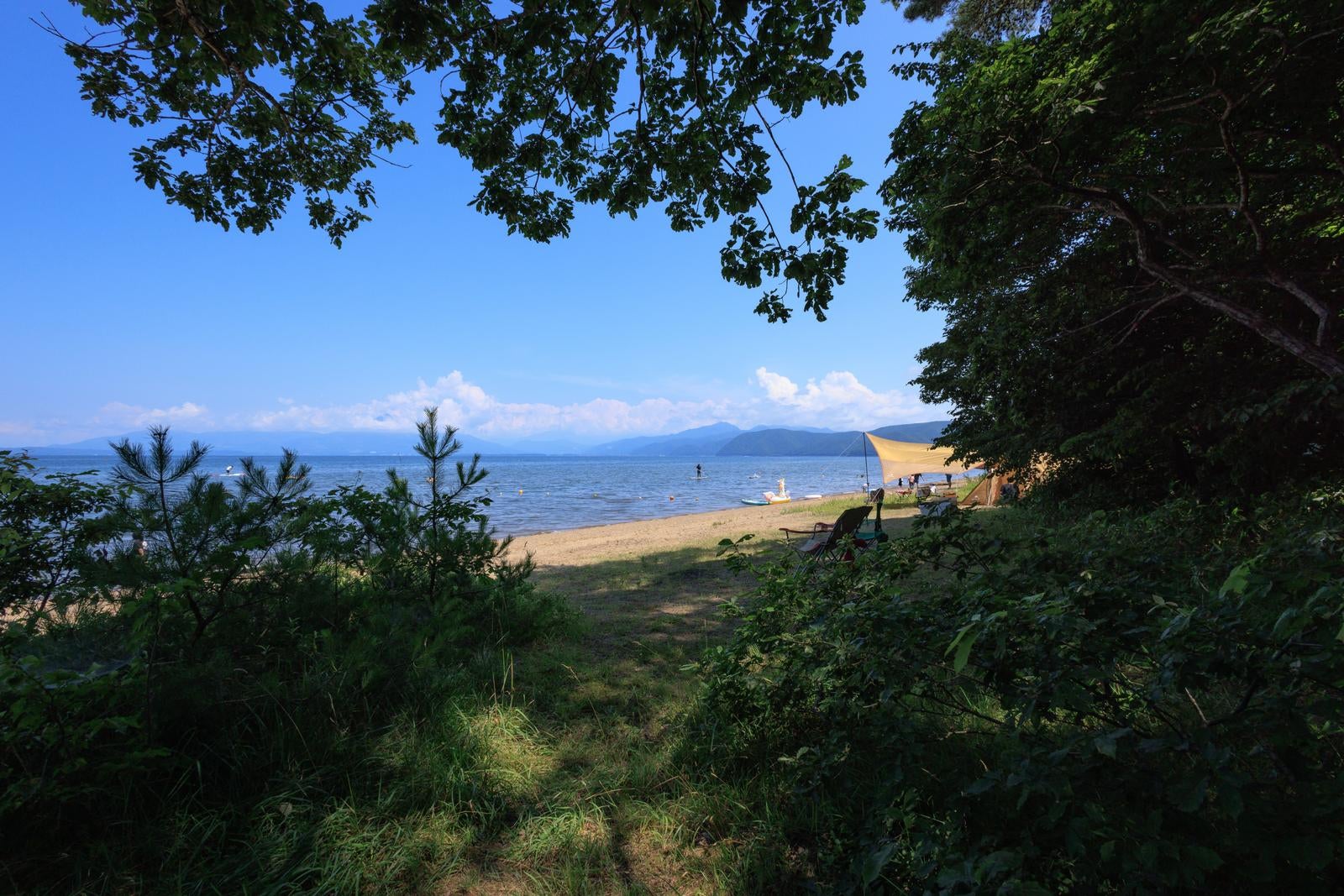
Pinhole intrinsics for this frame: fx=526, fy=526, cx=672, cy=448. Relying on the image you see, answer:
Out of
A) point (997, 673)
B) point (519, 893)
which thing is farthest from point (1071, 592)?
point (519, 893)

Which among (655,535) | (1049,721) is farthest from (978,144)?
(655,535)

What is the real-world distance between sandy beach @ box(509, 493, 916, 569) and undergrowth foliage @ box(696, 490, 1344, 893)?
6693mm

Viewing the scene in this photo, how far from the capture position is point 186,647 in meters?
2.40

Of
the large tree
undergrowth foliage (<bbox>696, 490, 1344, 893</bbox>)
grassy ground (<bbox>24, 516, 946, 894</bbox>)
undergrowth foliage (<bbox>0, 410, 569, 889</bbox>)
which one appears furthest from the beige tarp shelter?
undergrowth foliage (<bbox>0, 410, 569, 889</bbox>)

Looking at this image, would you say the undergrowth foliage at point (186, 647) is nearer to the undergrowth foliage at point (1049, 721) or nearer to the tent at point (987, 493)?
the undergrowth foliage at point (1049, 721)

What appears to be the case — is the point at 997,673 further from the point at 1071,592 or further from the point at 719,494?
the point at 719,494

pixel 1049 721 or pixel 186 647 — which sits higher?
pixel 1049 721

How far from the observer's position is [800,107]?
150 inches

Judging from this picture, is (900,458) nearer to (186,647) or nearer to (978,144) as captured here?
(978,144)

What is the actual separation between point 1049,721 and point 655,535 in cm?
1424

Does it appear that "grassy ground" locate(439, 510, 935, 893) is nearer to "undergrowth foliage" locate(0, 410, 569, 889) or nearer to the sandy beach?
"undergrowth foliage" locate(0, 410, 569, 889)

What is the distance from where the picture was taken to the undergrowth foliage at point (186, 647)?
1881mm

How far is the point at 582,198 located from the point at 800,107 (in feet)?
5.73

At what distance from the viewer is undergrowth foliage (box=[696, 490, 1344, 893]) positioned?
118 centimetres
